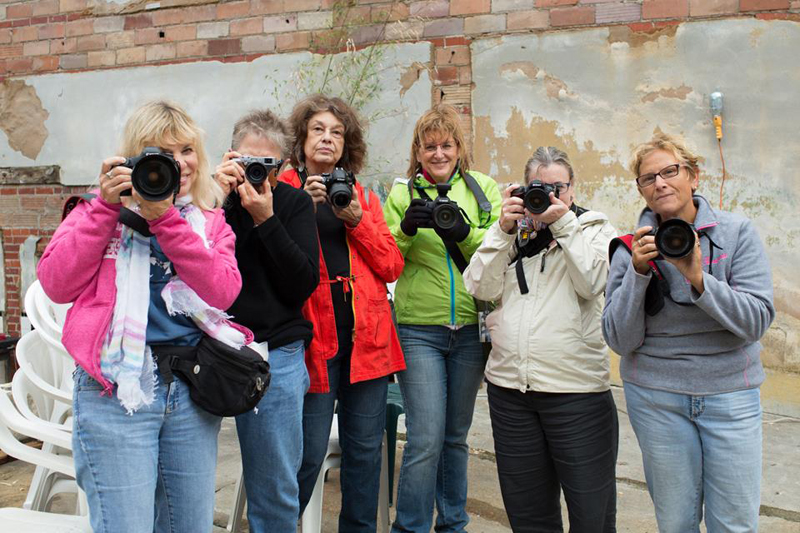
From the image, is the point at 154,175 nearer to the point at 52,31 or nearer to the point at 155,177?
the point at 155,177

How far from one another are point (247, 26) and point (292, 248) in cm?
367

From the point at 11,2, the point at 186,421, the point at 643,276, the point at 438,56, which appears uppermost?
the point at 11,2

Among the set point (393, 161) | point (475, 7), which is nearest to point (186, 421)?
point (393, 161)

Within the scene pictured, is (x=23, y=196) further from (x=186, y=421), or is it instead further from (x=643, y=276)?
(x=643, y=276)

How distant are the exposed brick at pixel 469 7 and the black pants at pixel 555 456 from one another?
3.08 m

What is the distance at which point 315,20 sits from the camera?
199 inches

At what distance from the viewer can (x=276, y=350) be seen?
6.80ft

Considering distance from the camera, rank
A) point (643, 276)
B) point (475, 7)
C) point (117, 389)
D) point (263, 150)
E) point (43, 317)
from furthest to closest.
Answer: point (475, 7), point (43, 317), point (263, 150), point (643, 276), point (117, 389)

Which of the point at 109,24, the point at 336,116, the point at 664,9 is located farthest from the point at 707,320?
the point at 109,24

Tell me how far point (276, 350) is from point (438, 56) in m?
3.22

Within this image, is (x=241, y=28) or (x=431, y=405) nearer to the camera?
(x=431, y=405)

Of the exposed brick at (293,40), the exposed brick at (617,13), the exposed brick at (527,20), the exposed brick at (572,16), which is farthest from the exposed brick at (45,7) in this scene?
the exposed brick at (617,13)

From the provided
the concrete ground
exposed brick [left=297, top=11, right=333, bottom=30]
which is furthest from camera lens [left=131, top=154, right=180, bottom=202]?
exposed brick [left=297, top=11, right=333, bottom=30]

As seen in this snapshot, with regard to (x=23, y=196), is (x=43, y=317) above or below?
below
